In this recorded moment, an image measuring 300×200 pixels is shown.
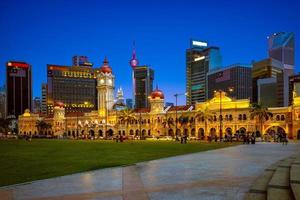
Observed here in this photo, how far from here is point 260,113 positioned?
4003 inches

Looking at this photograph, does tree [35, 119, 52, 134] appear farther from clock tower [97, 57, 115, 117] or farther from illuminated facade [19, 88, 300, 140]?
clock tower [97, 57, 115, 117]

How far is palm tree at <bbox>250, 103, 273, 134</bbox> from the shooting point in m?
102

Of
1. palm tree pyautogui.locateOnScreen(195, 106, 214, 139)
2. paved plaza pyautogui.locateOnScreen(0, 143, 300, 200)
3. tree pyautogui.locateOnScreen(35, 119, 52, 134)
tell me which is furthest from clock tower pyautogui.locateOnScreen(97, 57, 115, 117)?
paved plaza pyautogui.locateOnScreen(0, 143, 300, 200)

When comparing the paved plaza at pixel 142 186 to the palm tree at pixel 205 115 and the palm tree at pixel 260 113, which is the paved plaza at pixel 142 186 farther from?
the palm tree at pixel 205 115

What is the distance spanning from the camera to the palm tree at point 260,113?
102m

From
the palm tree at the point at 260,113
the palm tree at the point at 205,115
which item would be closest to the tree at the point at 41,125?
the palm tree at the point at 205,115

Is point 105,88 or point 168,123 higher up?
point 105,88

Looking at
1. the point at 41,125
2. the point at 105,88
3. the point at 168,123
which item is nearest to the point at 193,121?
the point at 168,123

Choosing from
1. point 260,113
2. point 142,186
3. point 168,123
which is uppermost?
point 260,113

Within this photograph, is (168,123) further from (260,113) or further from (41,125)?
(41,125)

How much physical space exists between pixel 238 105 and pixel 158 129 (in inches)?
1411

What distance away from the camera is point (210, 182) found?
15812 mm

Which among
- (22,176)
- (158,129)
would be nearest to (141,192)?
(22,176)

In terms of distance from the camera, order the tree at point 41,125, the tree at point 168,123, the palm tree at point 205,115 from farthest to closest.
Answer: the tree at point 41,125
the tree at point 168,123
the palm tree at point 205,115
